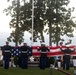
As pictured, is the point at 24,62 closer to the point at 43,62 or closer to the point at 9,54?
the point at 9,54

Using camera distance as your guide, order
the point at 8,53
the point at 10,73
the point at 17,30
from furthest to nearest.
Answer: the point at 17,30, the point at 8,53, the point at 10,73

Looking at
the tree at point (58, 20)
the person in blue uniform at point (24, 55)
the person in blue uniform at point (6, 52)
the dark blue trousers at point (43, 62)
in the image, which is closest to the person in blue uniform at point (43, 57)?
the dark blue trousers at point (43, 62)

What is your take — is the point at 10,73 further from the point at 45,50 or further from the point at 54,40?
the point at 54,40

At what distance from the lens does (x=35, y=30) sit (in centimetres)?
4194

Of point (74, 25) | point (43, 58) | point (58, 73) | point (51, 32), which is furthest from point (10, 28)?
point (58, 73)

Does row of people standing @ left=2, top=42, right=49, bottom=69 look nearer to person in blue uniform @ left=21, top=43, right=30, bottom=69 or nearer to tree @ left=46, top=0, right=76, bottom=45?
person in blue uniform @ left=21, top=43, right=30, bottom=69

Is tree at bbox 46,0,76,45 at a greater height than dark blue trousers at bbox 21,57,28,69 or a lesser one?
greater

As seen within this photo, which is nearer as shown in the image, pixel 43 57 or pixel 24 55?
pixel 24 55

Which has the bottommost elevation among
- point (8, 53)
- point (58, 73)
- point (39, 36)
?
point (58, 73)

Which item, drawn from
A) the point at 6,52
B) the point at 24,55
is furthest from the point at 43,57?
the point at 6,52

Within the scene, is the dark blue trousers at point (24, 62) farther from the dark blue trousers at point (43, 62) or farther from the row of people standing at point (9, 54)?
the dark blue trousers at point (43, 62)

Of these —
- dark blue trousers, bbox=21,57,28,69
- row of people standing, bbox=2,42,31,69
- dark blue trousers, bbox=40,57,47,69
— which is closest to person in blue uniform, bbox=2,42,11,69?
row of people standing, bbox=2,42,31,69

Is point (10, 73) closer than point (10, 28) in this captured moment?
Yes

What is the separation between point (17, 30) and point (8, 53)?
1989 cm
